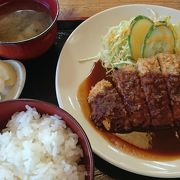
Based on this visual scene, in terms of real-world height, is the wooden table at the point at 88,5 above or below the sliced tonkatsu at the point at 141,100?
above

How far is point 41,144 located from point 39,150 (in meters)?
0.04

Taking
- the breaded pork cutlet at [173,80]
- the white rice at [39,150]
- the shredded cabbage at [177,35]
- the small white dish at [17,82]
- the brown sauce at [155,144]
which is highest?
the shredded cabbage at [177,35]

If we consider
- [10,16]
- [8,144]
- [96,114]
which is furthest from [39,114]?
[10,16]

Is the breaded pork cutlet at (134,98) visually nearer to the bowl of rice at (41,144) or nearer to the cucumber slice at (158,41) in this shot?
the cucumber slice at (158,41)

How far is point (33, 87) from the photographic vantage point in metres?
2.48

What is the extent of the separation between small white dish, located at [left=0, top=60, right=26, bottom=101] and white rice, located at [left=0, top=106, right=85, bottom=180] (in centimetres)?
50

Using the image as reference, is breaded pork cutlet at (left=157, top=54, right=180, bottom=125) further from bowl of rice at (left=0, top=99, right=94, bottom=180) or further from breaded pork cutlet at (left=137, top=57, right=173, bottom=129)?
bowl of rice at (left=0, top=99, right=94, bottom=180)

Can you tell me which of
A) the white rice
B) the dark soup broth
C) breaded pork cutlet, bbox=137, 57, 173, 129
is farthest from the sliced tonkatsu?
the dark soup broth

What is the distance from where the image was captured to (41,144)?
1737 mm

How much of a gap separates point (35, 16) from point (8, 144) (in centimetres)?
115

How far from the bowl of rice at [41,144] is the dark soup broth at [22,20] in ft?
2.54

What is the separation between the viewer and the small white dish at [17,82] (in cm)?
235

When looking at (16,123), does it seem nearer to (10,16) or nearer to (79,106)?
(79,106)

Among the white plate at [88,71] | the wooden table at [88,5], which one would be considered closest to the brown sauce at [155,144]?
the white plate at [88,71]
